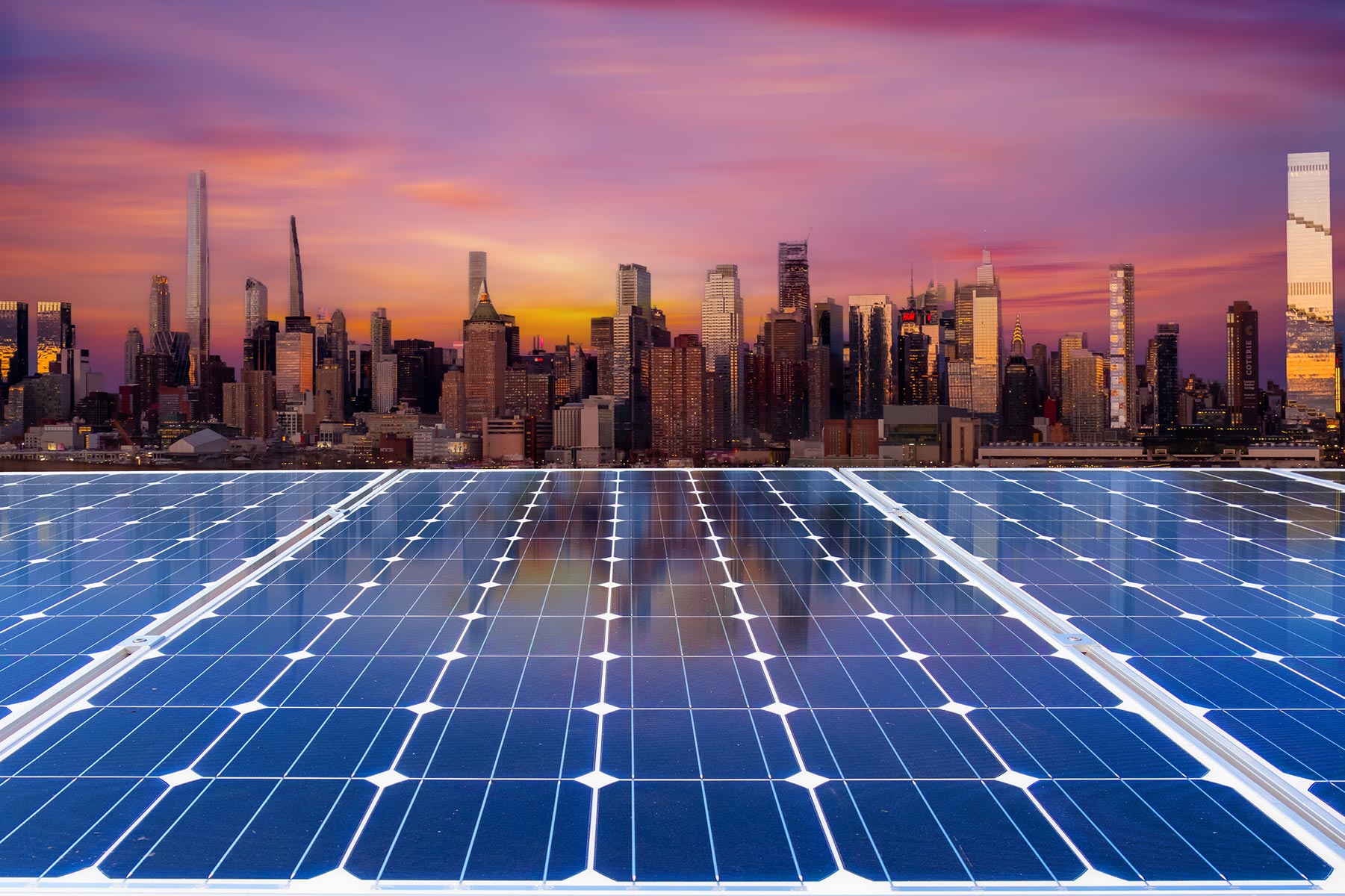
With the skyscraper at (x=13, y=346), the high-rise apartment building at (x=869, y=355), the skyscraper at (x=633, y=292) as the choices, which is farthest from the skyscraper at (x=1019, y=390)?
the skyscraper at (x=13, y=346)

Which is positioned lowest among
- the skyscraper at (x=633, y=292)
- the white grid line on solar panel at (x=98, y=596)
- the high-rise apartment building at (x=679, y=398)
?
the white grid line on solar panel at (x=98, y=596)

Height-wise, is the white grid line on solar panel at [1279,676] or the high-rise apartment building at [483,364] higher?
the high-rise apartment building at [483,364]

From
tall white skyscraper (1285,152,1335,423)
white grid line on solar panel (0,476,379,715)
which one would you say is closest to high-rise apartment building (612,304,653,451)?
tall white skyscraper (1285,152,1335,423)

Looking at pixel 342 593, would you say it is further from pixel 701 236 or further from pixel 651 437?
pixel 651 437

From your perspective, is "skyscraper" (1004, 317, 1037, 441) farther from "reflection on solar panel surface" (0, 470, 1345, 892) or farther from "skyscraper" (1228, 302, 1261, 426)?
"reflection on solar panel surface" (0, 470, 1345, 892)

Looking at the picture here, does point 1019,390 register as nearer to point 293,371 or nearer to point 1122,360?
point 1122,360

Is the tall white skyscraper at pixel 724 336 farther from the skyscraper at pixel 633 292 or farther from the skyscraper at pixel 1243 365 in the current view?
the skyscraper at pixel 1243 365
